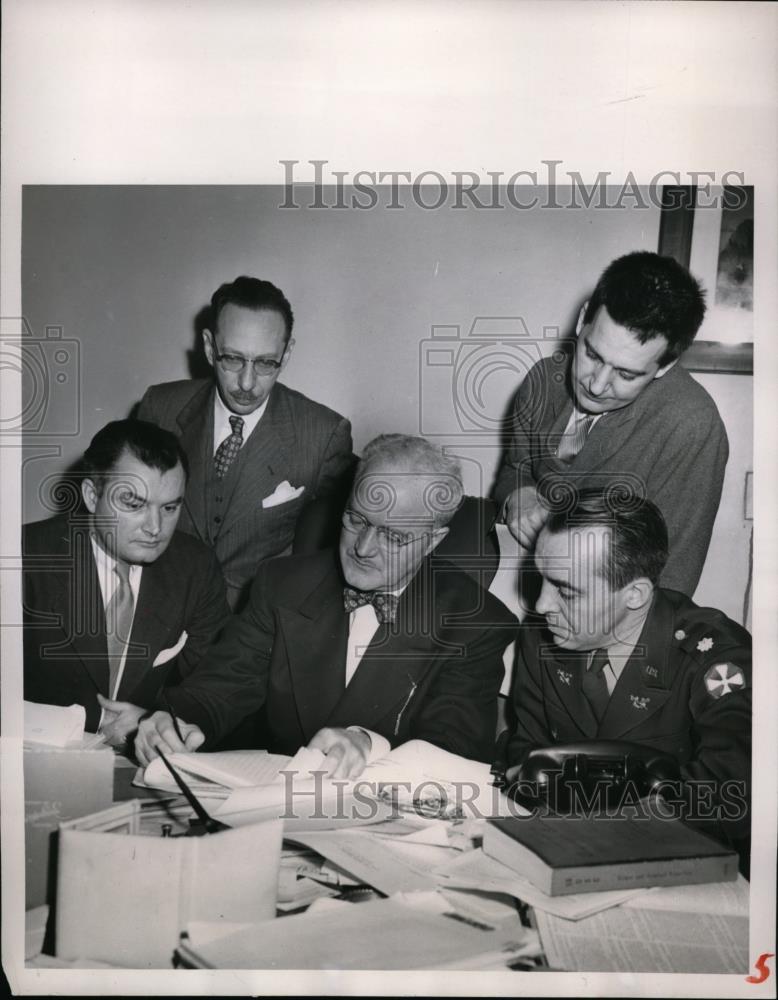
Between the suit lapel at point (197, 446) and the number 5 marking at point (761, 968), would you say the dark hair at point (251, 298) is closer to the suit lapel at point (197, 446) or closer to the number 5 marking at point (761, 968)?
the suit lapel at point (197, 446)

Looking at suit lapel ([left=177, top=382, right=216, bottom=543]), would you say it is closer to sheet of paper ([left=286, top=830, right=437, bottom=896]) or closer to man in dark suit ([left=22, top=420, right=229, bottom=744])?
man in dark suit ([left=22, top=420, right=229, bottom=744])

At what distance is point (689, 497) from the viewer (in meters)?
2.39

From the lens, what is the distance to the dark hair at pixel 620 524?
236 cm

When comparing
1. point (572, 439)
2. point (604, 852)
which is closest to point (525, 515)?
point (572, 439)

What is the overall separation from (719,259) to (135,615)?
169 centimetres

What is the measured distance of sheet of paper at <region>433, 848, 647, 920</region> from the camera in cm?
225

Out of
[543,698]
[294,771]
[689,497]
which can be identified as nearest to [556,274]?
[689,497]

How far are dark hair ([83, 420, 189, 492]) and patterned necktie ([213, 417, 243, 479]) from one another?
8 centimetres

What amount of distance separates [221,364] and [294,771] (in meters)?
1.02

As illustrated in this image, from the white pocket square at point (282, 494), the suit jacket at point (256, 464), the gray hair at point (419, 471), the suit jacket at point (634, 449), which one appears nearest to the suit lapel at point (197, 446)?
the suit jacket at point (256, 464)

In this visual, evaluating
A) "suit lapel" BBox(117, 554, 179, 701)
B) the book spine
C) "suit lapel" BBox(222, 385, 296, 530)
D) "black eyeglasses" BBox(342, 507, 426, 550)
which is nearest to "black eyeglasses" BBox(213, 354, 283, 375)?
"suit lapel" BBox(222, 385, 296, 530)

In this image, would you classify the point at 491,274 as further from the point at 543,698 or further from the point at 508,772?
the point at 508,772

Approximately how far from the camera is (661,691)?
7.77 feet

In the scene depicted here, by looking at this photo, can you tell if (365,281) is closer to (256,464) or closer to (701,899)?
(256,464)
